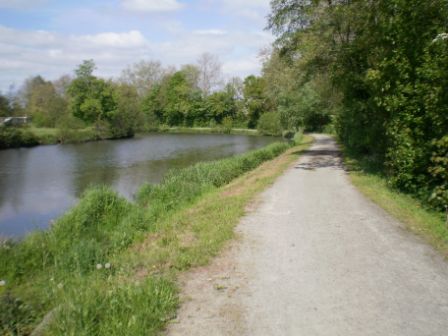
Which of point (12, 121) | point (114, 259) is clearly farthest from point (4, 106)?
point (114, 259)

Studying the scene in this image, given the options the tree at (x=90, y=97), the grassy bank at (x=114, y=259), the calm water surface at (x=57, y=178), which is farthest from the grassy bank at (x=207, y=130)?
the grassy bank at (x=114, y=259)

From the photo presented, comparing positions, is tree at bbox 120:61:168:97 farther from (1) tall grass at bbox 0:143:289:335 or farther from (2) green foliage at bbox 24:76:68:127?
(1) tall grass at bbox 0:143:289:335

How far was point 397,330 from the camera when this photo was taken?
14.0 ft

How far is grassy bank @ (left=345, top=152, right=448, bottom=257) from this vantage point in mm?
7297

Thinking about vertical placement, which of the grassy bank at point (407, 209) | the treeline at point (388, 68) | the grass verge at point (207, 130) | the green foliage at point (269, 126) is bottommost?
the grass verge at point (207, 130)

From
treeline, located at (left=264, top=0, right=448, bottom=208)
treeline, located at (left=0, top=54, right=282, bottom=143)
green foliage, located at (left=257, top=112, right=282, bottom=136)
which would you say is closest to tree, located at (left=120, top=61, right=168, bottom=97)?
treeline, located at (left=0, top=54, right=282, bottom=143)

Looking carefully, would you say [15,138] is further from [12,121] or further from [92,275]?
[92,275]

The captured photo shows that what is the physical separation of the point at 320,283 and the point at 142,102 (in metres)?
87.7

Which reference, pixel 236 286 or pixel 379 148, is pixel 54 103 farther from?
pixel 236 286

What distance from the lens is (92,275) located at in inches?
239

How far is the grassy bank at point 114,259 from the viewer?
14.7 ft

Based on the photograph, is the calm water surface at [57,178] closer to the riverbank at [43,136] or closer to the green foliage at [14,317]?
the riverbank at [43,136]

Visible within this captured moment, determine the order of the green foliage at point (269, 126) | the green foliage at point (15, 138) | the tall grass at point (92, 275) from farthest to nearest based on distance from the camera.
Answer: the green foliage at point (269, 126) < the green foliage at point (15, 138) < the tall grass at point (92, 275)

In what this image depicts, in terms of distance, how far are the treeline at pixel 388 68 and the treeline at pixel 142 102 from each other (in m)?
42.7
